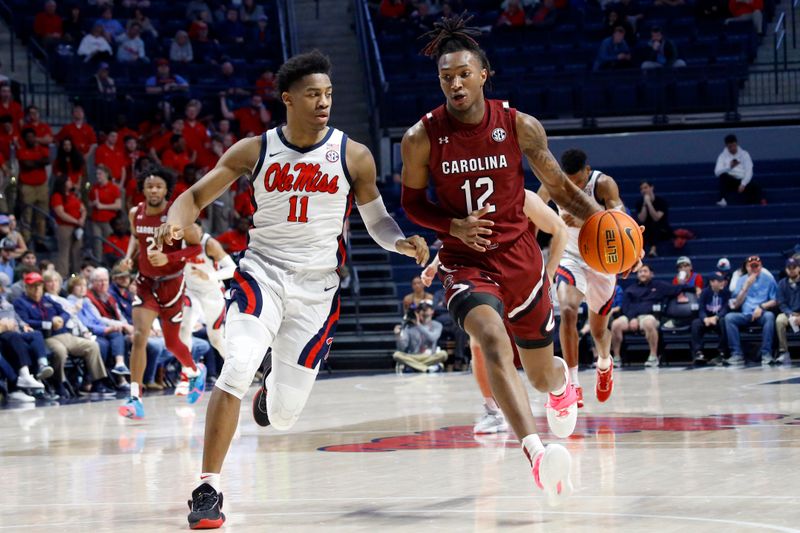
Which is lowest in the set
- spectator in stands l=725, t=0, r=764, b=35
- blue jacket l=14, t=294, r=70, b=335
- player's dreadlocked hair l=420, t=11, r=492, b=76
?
blue jacket l=14, t=294, r=70, b=335

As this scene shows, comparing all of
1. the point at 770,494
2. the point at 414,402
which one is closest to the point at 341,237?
the point at 770,494

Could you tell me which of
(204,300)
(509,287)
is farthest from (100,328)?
(509,287)

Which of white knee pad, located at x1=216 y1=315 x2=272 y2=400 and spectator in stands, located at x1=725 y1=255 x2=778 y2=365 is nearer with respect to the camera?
white knee pad, located at x1=216 y1=315 x2=272 y2=400

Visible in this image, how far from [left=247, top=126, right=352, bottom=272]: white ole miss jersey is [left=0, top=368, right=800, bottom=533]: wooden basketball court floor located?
3.65 ft

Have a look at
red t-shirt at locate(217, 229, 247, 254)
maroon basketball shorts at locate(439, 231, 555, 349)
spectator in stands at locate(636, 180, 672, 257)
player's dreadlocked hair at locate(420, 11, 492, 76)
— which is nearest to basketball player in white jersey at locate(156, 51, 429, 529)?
maroon basketball shorts at locate(439, 231, 555, 349)

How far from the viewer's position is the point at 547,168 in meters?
5.88

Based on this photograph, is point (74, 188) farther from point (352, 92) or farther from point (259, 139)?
point (259, 139)

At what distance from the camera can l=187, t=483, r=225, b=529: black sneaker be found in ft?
16.0

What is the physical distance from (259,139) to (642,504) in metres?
2.35

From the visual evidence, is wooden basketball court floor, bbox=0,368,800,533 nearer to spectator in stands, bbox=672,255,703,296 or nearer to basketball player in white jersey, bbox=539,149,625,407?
basketball player in white jersey, bbox=539,149,625,407

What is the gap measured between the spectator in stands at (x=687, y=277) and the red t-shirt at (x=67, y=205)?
8052mm

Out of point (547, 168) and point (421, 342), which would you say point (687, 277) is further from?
point (547, 168)

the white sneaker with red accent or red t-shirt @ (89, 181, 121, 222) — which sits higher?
red t-shirt @ (89, 181, 121, 222)

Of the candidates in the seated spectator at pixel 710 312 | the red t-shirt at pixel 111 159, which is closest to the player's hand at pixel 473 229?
the seated spectator at pixel 710 312
